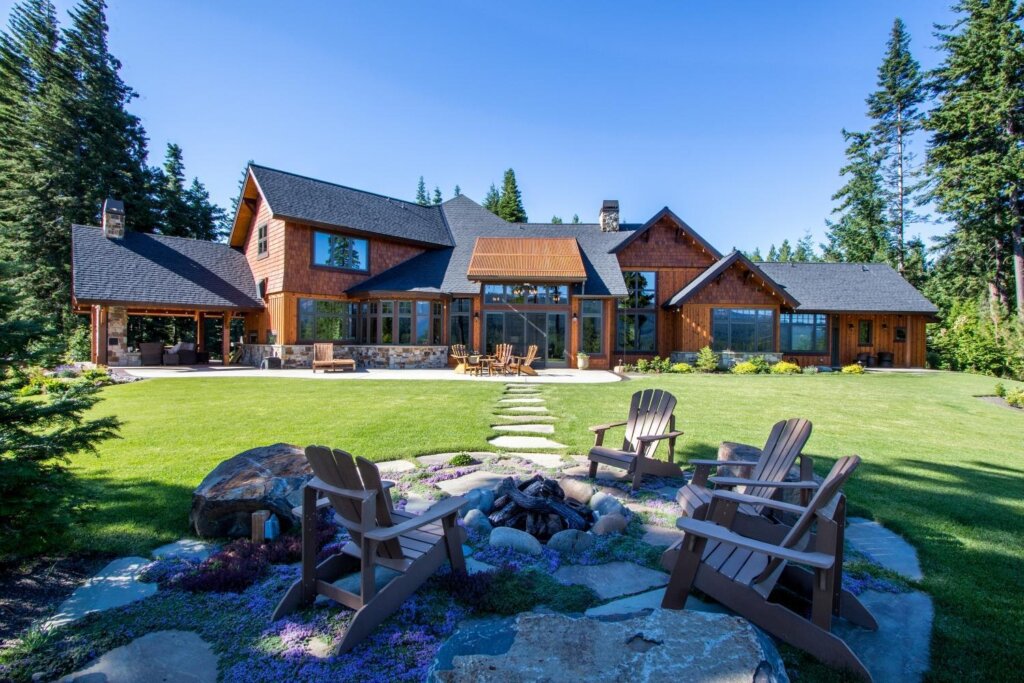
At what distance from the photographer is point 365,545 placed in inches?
93.7

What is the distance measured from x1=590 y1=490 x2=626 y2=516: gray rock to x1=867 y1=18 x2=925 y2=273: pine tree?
3646 centimetres

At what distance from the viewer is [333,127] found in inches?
618

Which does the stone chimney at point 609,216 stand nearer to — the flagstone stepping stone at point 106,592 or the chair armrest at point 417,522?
the chair armrest at point 417,522

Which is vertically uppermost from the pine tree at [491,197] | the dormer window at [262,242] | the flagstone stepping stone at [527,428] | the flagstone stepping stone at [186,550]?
the pine tree at [491,197]

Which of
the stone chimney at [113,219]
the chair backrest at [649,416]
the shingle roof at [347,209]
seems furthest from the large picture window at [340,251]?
the chair backrest at [649,416]

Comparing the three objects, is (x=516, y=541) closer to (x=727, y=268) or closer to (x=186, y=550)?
(x=186, y=550)

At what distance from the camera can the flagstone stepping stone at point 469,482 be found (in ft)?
15.1

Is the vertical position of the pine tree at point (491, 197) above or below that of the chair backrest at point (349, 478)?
above

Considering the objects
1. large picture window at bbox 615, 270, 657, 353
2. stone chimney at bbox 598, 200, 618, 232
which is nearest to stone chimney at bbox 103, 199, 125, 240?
stone chimney at bbox 598, 200, 618, 232

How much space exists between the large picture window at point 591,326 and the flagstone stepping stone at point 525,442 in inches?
520

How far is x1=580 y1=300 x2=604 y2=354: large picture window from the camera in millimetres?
19891

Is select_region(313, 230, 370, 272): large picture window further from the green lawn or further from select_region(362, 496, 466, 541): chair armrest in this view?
select_region(362, 496, 466, 541): chair armrest

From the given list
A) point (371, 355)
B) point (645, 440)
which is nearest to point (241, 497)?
point (645, 440)

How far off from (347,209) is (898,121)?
35.2 meters
